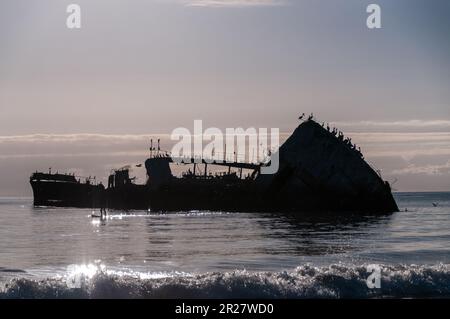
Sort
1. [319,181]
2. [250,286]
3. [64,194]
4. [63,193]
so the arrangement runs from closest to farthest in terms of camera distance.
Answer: [250,286]
[319,181]
[64,194]
[63,193]

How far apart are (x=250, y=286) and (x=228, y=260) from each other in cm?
1251

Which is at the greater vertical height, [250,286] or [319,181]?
[250,286]

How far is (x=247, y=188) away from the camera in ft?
374

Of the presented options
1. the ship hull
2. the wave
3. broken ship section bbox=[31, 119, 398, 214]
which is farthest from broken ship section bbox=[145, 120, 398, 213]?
the wave

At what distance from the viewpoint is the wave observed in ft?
90.3

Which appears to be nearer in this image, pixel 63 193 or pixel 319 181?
pixel 319 181

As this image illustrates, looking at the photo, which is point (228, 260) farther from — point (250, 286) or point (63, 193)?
point (63, 193)

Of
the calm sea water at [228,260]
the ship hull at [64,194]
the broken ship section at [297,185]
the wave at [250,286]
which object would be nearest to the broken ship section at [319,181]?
the broken ship section at [297,185]

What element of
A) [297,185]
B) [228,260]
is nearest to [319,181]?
[297,185]

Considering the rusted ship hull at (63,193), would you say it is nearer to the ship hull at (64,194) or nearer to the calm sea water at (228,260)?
the ship hull at (64,194)

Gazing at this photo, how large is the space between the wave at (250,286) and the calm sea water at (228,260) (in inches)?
1.5

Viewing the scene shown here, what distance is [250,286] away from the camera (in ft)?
93.9
